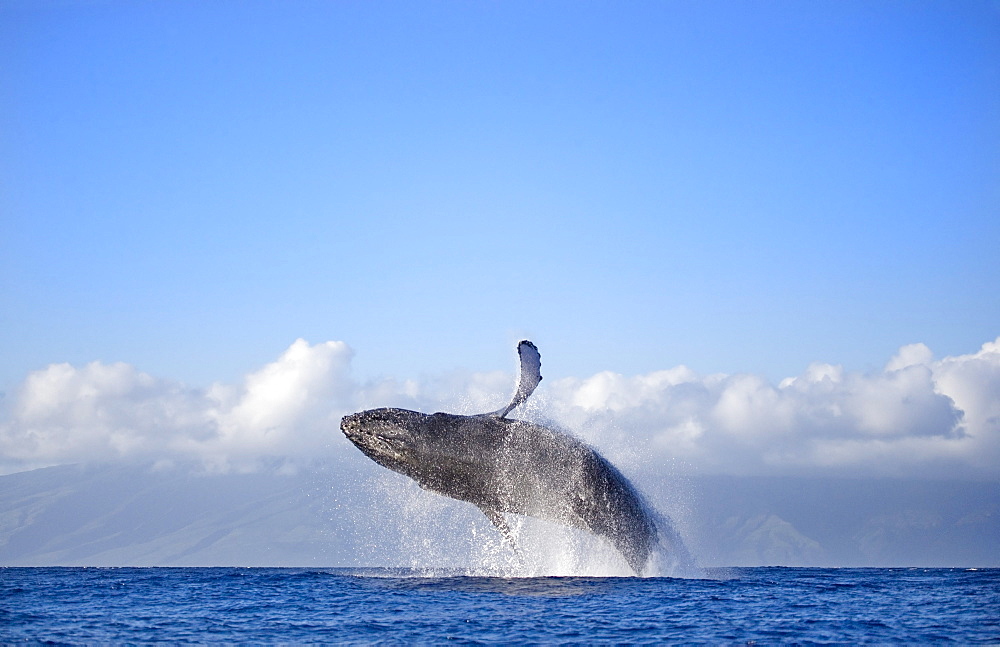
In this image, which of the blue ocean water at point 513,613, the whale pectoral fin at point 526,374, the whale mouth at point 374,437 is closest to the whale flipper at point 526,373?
the whale pectoral fin at point 526,374

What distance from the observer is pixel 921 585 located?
27141 millimetres

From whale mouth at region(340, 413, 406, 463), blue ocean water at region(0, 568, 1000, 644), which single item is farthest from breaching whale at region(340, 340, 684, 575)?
blue ocean water at region(0, 568, 1000, 644)

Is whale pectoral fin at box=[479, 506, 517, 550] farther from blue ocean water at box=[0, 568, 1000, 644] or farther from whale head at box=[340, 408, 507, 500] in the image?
whale head at box=[340, 408, 507, 500]

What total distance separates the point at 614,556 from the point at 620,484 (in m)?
2.31

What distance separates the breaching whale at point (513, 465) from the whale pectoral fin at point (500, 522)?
0.07 feet

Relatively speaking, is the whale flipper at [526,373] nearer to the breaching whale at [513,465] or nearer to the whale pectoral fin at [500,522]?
the breaching whale at [513,465]

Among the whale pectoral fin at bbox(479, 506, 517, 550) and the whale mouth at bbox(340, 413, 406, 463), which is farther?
the whale pectoral fin at bbox(479, 506, 517, 550)

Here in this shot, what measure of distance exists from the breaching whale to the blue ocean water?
1.58 metres

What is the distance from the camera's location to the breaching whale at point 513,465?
19016 mm

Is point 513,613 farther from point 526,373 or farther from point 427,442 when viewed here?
point 526,373

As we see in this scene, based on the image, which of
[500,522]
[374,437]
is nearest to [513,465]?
[500,522]

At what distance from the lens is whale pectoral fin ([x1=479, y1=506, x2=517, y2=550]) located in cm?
2050

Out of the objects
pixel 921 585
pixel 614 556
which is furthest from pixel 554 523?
pixel 921 585

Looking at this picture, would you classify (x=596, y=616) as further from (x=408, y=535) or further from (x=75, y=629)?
(x=75, y=629)
